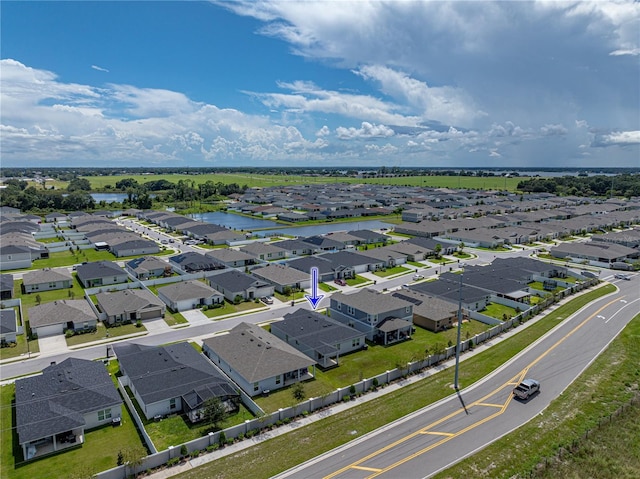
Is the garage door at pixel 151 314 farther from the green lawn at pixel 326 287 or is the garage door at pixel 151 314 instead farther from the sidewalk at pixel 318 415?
the sidewalk at pixel 318 415

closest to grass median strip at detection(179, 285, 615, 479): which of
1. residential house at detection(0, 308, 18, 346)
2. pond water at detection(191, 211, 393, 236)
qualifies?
residential house at detection(0, 308, 18, 346)

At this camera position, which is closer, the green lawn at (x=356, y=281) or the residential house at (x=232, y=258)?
the green lawn at (x=356, y=281)

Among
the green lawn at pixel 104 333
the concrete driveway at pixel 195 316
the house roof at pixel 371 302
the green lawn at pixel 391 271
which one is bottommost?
the green lawn at pixel 104 333

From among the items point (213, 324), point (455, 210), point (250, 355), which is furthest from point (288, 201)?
point (250, 355)

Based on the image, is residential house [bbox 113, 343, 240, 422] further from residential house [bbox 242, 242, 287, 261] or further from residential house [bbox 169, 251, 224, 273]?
residential house [bbox 242, 242, 287, 261]

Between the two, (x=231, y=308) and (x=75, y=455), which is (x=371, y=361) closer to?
(x=231, y=308)

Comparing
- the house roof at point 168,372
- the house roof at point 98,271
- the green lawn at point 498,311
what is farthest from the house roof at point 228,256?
the green lawn at point 498,311

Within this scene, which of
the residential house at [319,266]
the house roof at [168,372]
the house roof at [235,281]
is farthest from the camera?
the residential house at [319,266]
